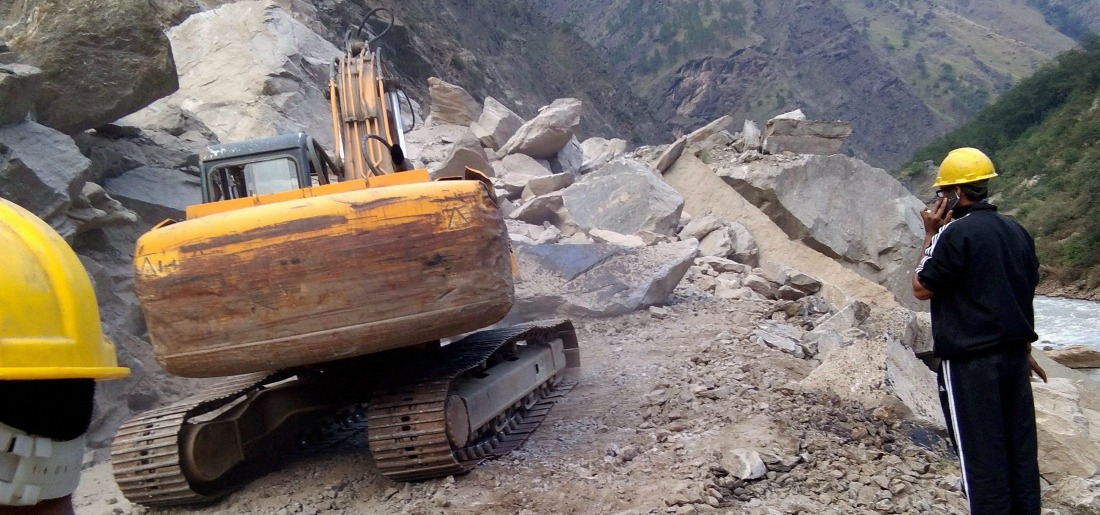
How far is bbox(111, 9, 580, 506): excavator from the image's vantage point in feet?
11.1

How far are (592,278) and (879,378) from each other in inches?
139

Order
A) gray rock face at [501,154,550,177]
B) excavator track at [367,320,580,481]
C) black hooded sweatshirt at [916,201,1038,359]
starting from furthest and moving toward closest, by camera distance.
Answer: gray rock face at [501,154,550,177]
excavator track at [367,320,580,481]
black hooded sweatshirt at [916,201,1038,359]

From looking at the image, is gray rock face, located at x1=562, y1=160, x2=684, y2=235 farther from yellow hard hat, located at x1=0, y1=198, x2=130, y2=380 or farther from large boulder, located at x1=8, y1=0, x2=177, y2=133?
yellow hard hat, located at x1=0, y1=198, x2=130, y2=380

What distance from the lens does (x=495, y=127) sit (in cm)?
1345

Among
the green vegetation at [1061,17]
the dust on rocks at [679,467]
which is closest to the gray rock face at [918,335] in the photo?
the dust on rocks at [679,467]

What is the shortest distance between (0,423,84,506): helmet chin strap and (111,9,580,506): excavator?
2087 millimetres

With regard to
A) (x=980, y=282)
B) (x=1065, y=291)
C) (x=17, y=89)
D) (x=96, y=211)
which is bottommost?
(x=1065, y=291)

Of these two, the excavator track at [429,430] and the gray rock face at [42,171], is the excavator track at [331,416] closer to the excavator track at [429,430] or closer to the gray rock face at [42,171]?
the excavator track at [429,430]

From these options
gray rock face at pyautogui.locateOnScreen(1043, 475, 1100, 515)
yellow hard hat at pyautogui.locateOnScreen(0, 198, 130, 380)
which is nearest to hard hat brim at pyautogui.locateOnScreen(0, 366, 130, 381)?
yellow hard hat at pyautogui.locateOnScreen(0, 198, 130, 380)

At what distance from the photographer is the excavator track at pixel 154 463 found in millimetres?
3850

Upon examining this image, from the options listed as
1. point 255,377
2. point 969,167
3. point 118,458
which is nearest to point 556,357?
point 255,377

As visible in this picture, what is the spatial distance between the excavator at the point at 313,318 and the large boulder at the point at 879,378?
5.63ft

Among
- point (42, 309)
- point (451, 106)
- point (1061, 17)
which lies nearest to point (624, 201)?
point (451, 106)

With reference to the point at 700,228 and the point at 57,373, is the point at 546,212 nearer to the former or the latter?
the point at 700,228
